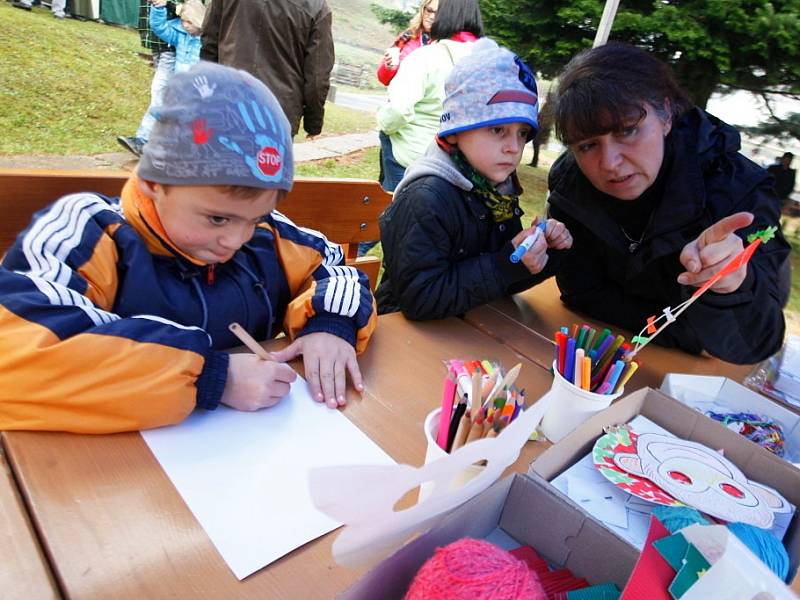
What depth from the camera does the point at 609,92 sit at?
1.03 meters

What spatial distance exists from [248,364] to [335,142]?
6161 mm

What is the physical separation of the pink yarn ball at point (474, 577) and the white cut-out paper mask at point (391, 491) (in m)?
0.03

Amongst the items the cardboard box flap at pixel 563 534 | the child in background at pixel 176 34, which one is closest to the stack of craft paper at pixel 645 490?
the cardboard box flap at pixel 563 534

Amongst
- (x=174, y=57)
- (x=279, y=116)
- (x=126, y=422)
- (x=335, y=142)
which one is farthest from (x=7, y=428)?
(x=335, y=142)

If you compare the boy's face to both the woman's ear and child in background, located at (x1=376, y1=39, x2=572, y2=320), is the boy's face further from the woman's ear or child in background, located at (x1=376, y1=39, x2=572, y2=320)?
the woman's ear

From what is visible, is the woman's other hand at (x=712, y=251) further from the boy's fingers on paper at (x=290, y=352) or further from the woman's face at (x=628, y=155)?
the boy's fingers on paper at (x=290, y=352)

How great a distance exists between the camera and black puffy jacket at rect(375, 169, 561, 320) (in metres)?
1.09

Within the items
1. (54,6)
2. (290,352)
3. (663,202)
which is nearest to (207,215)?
(290,352)

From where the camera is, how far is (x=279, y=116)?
85cm

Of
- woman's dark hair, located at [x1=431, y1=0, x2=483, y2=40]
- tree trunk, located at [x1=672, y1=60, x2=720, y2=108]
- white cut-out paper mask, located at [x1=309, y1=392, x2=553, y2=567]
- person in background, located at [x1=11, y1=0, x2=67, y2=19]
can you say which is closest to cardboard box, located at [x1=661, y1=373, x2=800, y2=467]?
white cut-out paper mask, located at [x1=309, y1=392, x2=553, y2=567]

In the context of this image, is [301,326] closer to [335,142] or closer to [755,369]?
[755,369]

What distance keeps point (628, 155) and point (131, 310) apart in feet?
3.24

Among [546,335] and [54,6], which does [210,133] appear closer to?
[546,335]

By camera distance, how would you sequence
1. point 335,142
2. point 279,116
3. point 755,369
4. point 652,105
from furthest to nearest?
point 335,142 < point 755,369 < point 652,105 < point 279,116
